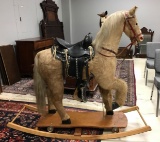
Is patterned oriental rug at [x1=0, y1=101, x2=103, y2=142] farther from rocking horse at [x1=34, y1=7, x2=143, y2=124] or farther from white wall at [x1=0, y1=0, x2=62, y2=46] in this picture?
white wall at [x1=0, y1=0, x2=62, y2=46]

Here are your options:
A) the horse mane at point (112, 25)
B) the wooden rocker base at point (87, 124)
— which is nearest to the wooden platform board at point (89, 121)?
the wooden rocker base at point (87, 124)

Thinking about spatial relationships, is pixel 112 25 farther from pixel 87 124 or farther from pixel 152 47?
pixel 152 47

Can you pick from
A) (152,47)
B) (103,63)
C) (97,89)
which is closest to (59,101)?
(103,63)

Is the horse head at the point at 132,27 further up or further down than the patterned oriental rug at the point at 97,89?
further up

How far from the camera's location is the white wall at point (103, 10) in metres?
7.01

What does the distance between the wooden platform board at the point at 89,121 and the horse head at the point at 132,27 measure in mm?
927

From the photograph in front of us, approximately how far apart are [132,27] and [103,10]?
5797mm

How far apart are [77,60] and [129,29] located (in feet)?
2.09

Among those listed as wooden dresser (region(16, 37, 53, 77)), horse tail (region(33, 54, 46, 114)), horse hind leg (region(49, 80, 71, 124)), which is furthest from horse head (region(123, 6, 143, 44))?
wooden dresser (region(16, 37, 53, 77))

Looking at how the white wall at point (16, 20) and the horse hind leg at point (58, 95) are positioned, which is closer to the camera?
the horse hind leg at point (58, 95)

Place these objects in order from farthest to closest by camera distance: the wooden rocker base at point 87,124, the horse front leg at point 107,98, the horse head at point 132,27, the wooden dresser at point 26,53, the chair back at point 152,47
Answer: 1. the wooden dresser at point 26,53
2. the chair back at point 152,47
3. the horse front leg at point 107,98
4. the wooden rocker base at point 87,124
5. the horse head at point 132,27

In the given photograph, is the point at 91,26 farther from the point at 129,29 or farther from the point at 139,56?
the point at 129,29

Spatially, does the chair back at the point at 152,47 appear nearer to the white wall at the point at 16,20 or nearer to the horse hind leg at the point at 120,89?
the horse hind leg at the point at 120,89

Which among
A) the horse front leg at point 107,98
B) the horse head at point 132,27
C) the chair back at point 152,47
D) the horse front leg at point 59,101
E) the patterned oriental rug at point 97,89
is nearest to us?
the horse head at point 132,27
